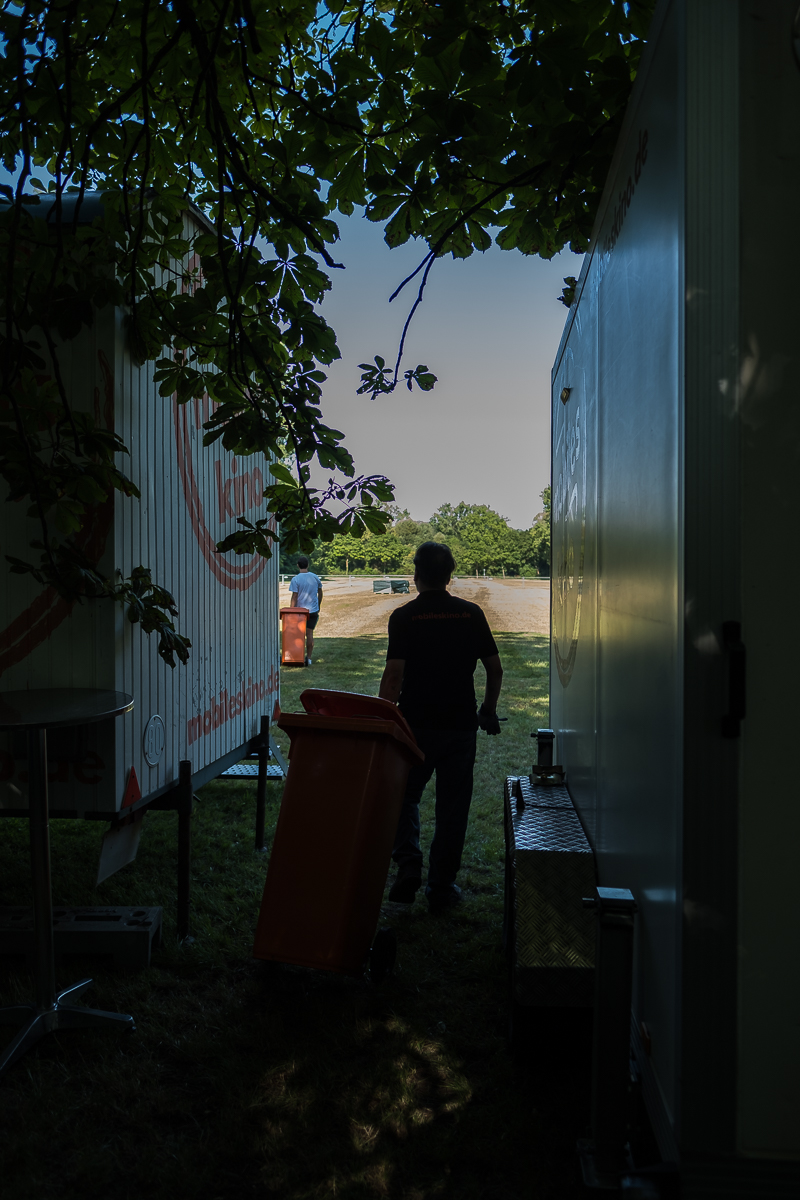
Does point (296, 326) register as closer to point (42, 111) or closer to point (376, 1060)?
point (42, 111)

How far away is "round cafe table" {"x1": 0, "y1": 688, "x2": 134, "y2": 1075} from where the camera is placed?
3.16m

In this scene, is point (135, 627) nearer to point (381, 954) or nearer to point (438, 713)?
point (438, 713)

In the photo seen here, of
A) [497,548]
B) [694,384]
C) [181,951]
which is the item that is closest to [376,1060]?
[181,951]

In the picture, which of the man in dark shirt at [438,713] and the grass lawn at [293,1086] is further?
the man in dark shirt at [438,713]

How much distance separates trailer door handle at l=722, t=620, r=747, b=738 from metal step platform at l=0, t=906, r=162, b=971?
3522 millimetres

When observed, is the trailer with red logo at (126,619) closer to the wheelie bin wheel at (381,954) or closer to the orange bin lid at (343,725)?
the orange bin lid at (343,725)

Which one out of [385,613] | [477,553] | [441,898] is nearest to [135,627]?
[441,898]

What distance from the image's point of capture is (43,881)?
3295 mm

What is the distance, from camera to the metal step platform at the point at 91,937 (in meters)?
3.93

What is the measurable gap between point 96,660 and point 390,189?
2.63 m

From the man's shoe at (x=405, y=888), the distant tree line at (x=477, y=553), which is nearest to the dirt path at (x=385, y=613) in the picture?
the man's shoe at (x=405, y=888)

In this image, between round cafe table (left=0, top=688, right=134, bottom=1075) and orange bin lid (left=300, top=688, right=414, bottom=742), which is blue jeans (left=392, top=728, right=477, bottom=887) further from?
round cafe table (left=0, top=688, right=134, bottom=1075)

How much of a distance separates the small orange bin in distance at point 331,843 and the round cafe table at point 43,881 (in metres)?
0.76

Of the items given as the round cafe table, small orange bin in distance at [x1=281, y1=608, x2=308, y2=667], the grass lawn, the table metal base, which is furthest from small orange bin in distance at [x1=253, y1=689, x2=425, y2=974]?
small orange bin in distance at [x1=281, y1=608, x2=308, y2=667]
